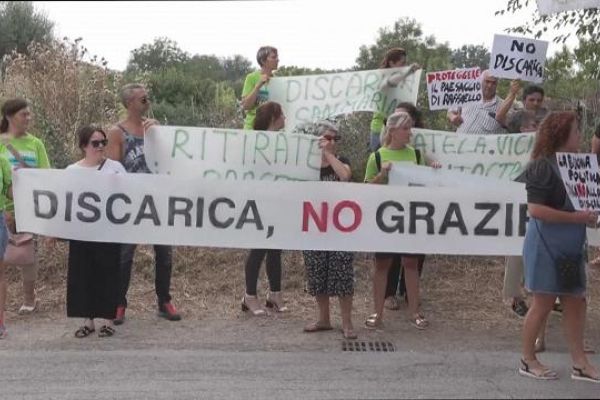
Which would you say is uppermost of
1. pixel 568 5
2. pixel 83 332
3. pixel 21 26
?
pixel 21 26

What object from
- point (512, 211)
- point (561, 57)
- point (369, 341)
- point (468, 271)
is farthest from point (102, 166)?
point (561, 57)

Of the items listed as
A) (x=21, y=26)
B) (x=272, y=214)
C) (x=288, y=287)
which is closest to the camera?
(x=272, y=214)

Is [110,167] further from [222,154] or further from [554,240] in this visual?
[554,240]

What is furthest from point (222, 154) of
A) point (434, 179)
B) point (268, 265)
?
point (434, 179)

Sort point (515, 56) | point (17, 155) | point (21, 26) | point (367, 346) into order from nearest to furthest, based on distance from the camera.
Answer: point (367, 346)
point (17, 155)
point (515, 56)
point (21, 26)

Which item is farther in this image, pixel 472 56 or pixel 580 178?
pixel 472 56

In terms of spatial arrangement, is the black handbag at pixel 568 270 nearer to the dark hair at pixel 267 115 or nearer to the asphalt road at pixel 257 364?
the asphalt road at pixel 257 364

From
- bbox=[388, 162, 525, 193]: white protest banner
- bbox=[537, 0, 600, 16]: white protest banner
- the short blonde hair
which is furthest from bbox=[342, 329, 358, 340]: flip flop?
bbox=[537, 0, 600, 16]: white protest banner

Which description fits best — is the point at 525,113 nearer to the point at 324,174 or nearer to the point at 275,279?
the point at 324,174

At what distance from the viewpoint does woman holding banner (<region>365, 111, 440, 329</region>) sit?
20.5ft

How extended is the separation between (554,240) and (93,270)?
345 cm

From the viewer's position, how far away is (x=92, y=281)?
20.2ft

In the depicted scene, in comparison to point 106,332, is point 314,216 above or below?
above

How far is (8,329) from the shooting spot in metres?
6.49
